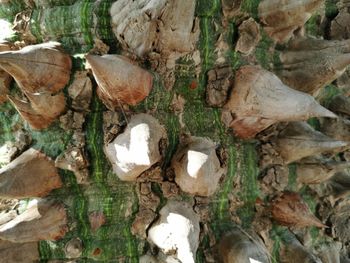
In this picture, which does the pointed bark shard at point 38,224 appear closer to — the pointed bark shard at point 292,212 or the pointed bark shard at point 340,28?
the pointed bark shard at point 292,212

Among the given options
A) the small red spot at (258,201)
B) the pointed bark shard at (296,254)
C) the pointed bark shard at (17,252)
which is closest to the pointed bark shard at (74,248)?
the pointed bark shard at (17,252)

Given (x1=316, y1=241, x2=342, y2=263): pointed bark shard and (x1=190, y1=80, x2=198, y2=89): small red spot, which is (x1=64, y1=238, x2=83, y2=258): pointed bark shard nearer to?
(x1=190, y1=80, x2=198, y2=89): small red spot

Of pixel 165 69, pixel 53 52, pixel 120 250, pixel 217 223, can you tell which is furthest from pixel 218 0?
pixel 120 250

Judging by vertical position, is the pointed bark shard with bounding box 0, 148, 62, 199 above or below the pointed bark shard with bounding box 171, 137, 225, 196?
below

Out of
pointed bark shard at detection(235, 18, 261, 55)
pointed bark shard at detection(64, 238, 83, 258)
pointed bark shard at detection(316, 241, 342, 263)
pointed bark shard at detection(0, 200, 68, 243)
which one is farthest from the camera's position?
pointed bark shard at detection(316, 241, 342, 263)

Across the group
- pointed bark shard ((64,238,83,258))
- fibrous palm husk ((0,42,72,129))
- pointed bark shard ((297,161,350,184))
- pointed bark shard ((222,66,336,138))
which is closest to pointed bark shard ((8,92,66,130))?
fibrous palm husk ((0,42,72,129))

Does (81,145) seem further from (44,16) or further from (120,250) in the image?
(44,16)
